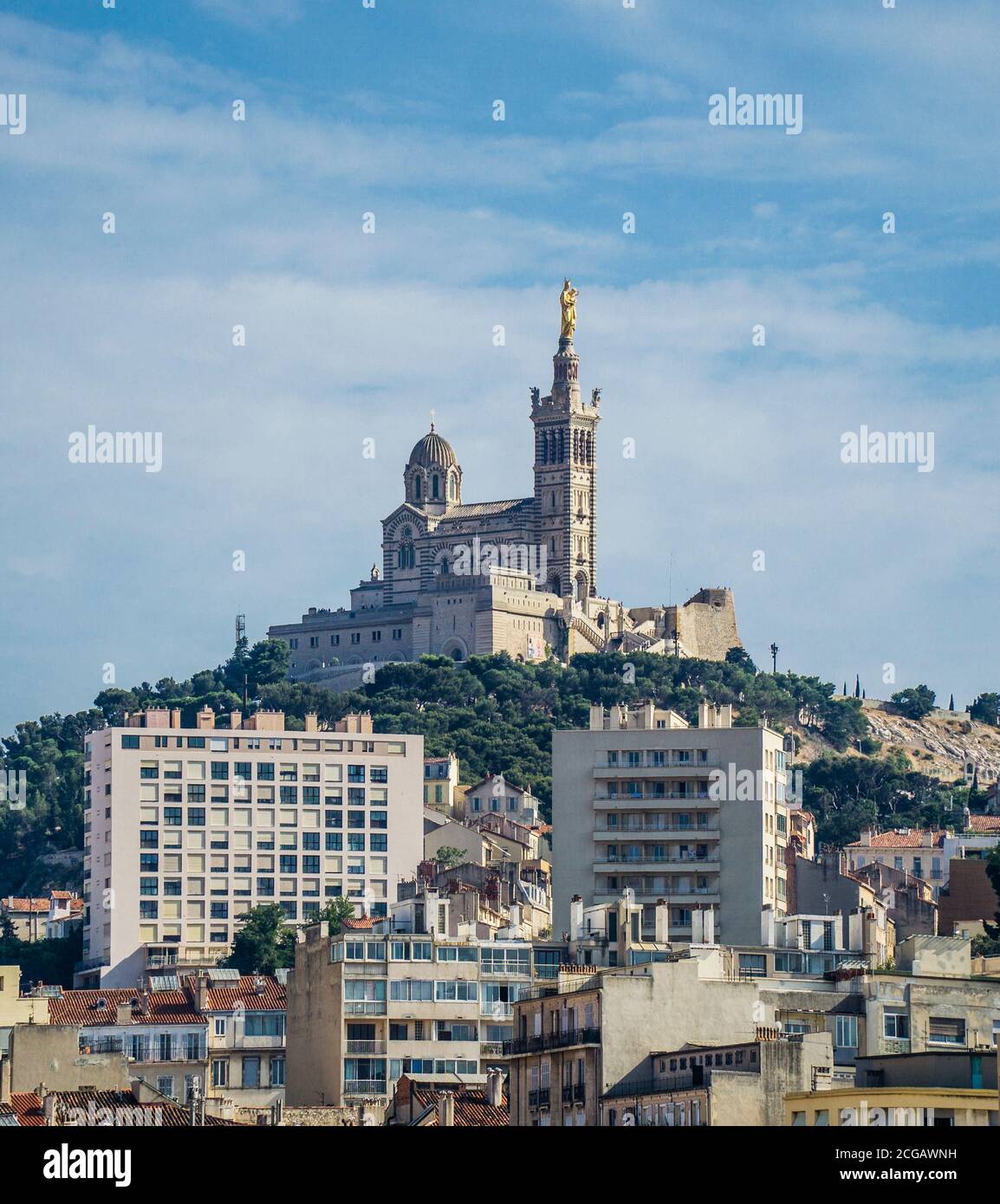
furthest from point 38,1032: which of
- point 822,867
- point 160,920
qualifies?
point 160,920

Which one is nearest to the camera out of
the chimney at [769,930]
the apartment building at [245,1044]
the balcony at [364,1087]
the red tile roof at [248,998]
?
the balcony at [364,1087]

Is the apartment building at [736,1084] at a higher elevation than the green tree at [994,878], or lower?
lower

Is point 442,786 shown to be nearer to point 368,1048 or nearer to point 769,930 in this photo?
point 769,930

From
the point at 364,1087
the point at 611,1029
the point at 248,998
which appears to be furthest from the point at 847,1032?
the point at 248,998

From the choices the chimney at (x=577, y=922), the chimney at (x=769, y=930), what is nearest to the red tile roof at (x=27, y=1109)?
the chimney at (x=577, y=922)

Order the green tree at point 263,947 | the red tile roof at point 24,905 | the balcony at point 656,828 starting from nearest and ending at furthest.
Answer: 1. the balcony at point 656,828
2. the green tree at point 263,947
3. the red tile roof at point 24,905

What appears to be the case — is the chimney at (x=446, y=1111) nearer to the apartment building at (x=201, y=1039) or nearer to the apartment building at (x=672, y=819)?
the apartment building at (x=201, y=1039)

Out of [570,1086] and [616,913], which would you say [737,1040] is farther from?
[616,913]
